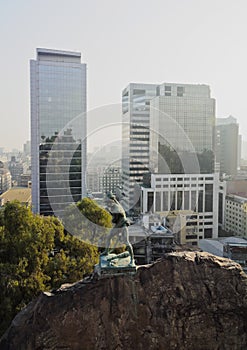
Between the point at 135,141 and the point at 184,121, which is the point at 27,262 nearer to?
the point at 135,141

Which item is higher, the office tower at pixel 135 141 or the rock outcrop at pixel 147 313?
the office tower at pixel 135 141

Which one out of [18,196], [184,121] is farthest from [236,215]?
[18,196]

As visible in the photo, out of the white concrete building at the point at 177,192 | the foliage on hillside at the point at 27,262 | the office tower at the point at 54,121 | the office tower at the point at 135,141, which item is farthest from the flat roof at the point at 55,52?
the foliage on hillside at the point at 27,262

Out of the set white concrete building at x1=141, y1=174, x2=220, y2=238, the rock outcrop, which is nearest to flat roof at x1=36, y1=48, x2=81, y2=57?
white concrete building at x1=141, y1=174, x2=220, y2=238

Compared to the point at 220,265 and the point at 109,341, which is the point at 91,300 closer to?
the point at 109,341

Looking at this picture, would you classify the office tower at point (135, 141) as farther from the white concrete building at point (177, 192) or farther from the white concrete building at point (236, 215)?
the white concrete building at point (236, 215)
